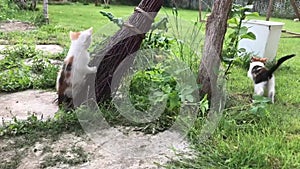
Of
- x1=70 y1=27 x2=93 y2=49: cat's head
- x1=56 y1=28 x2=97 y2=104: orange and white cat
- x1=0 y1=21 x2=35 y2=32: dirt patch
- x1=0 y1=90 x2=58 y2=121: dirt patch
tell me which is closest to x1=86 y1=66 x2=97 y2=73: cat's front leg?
x1=56 y1=28 x2=97 y2=104: orange and white cat

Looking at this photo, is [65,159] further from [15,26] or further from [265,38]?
[15,26]

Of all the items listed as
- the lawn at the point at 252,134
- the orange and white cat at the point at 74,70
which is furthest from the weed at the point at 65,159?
the orange and white cat at the point at 74,70

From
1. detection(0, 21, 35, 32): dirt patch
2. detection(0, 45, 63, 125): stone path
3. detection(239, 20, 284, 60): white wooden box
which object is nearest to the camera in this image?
detection(0, 45, 63, 125): stone path

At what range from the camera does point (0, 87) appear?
2691 millimetres

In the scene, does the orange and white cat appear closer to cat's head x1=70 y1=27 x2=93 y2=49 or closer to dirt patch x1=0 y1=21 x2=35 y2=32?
cat's head x1=70 y1=27 x2=93 y2=49

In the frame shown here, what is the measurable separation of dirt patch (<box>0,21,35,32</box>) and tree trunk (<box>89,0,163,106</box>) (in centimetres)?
363

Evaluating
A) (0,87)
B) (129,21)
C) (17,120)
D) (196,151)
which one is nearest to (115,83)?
(129,21)

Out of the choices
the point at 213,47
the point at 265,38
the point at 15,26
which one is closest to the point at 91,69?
the point at 213,47

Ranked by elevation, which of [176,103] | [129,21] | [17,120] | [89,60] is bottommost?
[17,120]

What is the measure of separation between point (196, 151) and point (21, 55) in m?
2.60

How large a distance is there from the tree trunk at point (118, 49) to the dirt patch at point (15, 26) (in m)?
3.63

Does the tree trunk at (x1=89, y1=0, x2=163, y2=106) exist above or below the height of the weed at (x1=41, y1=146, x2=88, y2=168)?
above

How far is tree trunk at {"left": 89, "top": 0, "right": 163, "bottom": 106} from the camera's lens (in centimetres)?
231

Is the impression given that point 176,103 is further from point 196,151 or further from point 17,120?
point 17,120
